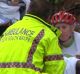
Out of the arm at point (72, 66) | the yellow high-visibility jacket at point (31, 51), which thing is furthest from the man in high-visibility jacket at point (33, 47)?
the arm at point (72, 66)

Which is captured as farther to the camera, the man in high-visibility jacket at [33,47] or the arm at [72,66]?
the arm at [72,66]

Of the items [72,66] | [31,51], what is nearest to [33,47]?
[31,51]

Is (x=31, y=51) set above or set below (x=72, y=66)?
above

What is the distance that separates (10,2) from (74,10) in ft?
4.63

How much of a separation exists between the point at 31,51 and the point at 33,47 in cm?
4

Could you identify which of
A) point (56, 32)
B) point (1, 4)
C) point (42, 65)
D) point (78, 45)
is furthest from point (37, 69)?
point (1, 4)

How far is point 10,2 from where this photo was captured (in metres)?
8.41

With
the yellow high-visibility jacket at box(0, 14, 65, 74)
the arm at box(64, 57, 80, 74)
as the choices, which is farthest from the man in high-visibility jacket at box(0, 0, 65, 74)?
the arm at box(64, 57, 80, 74)

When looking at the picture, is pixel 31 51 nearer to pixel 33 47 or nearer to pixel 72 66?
pixel 33 47

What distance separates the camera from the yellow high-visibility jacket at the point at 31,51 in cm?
336

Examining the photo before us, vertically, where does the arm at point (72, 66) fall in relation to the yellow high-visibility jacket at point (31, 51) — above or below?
below

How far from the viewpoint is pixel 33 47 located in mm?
3396

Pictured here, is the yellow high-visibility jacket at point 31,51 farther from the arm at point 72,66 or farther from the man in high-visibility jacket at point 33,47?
the arm at point 72,66

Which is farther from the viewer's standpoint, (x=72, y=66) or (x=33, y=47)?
(x=72, y=66)
